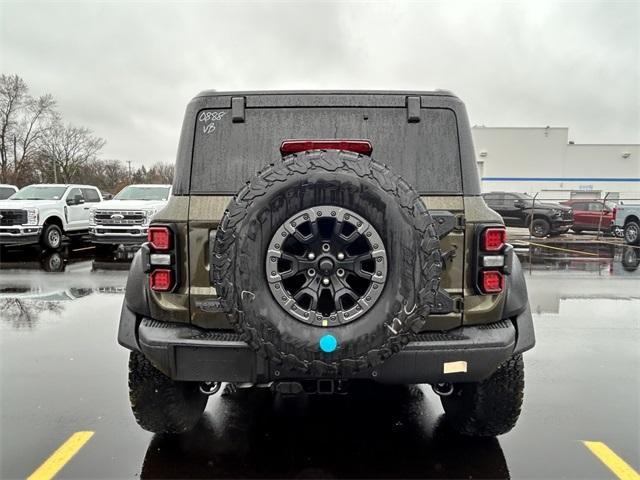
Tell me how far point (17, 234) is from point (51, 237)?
938 millimetres

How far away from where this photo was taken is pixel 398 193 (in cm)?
220

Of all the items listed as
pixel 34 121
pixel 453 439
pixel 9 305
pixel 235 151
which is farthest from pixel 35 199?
pixel 34 121

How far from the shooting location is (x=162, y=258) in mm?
2600

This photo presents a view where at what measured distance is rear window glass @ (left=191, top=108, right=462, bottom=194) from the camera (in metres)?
2.72

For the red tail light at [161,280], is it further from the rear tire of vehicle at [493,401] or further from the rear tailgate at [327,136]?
the rear tire of vehicle at [493,401]

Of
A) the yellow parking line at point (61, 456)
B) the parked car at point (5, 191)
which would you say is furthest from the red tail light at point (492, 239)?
the parked car at point (5, 191)

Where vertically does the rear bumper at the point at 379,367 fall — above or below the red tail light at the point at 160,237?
below

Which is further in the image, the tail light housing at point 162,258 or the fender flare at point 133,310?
the fender flare at point 133,310

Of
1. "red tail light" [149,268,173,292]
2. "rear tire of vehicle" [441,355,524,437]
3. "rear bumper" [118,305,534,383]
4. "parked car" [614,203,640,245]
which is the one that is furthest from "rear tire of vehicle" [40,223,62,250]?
"parked car" [614,203,640,245]

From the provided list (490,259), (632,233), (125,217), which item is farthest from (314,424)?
(632,233)

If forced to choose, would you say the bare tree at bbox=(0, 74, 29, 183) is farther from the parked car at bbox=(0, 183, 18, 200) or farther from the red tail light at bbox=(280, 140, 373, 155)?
the red tail light at bbox=(280, 140, 373, 155)

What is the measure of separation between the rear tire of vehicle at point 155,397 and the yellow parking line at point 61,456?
482 mm

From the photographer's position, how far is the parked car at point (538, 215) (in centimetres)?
1792

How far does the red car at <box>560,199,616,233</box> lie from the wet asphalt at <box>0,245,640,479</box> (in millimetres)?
15988
